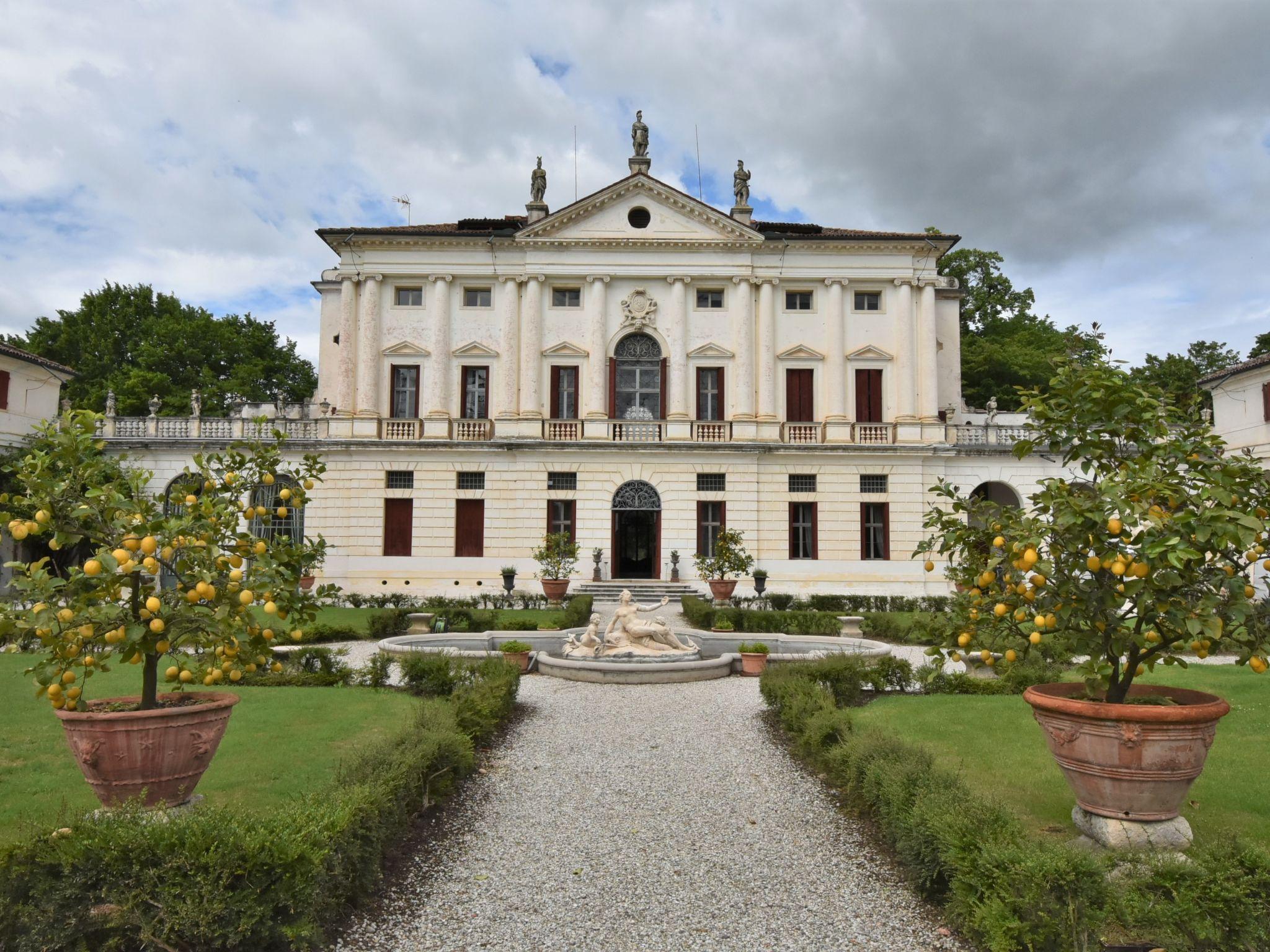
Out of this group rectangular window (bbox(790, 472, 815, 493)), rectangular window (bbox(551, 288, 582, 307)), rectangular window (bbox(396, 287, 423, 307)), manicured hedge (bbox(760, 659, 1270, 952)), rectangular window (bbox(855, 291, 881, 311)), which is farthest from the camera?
rectangular window (bbox(855, 291, 881, 311))

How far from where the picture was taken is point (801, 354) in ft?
111

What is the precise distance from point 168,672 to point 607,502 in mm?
26318

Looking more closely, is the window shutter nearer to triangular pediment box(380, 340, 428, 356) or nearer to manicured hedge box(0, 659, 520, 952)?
triangular pediment box(380, 340, 428, 356)

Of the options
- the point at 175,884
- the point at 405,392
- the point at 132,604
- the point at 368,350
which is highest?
the point at 368,350

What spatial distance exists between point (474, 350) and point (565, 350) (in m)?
3.64

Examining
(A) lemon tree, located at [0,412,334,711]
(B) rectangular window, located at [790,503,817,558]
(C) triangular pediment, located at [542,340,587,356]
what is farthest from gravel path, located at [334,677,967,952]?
(C) triangular pediment, located at [542,340,587,356]

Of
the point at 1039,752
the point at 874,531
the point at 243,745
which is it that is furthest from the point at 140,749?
the point at 874,531

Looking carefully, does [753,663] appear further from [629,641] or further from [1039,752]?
[1039,752]

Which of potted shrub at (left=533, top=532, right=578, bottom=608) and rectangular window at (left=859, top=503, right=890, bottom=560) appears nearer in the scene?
potted shrub at (left=533, top=532, right=578, bottom=608)

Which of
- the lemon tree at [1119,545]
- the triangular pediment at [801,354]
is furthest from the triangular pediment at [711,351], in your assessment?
the lemon tree at [1119,545]

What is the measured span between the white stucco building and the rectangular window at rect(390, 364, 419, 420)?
0.08 metres

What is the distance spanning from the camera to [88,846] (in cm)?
497

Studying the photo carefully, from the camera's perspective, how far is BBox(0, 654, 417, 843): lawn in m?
7.84

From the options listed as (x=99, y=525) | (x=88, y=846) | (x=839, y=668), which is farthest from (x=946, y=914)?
(x=839, y=668)
